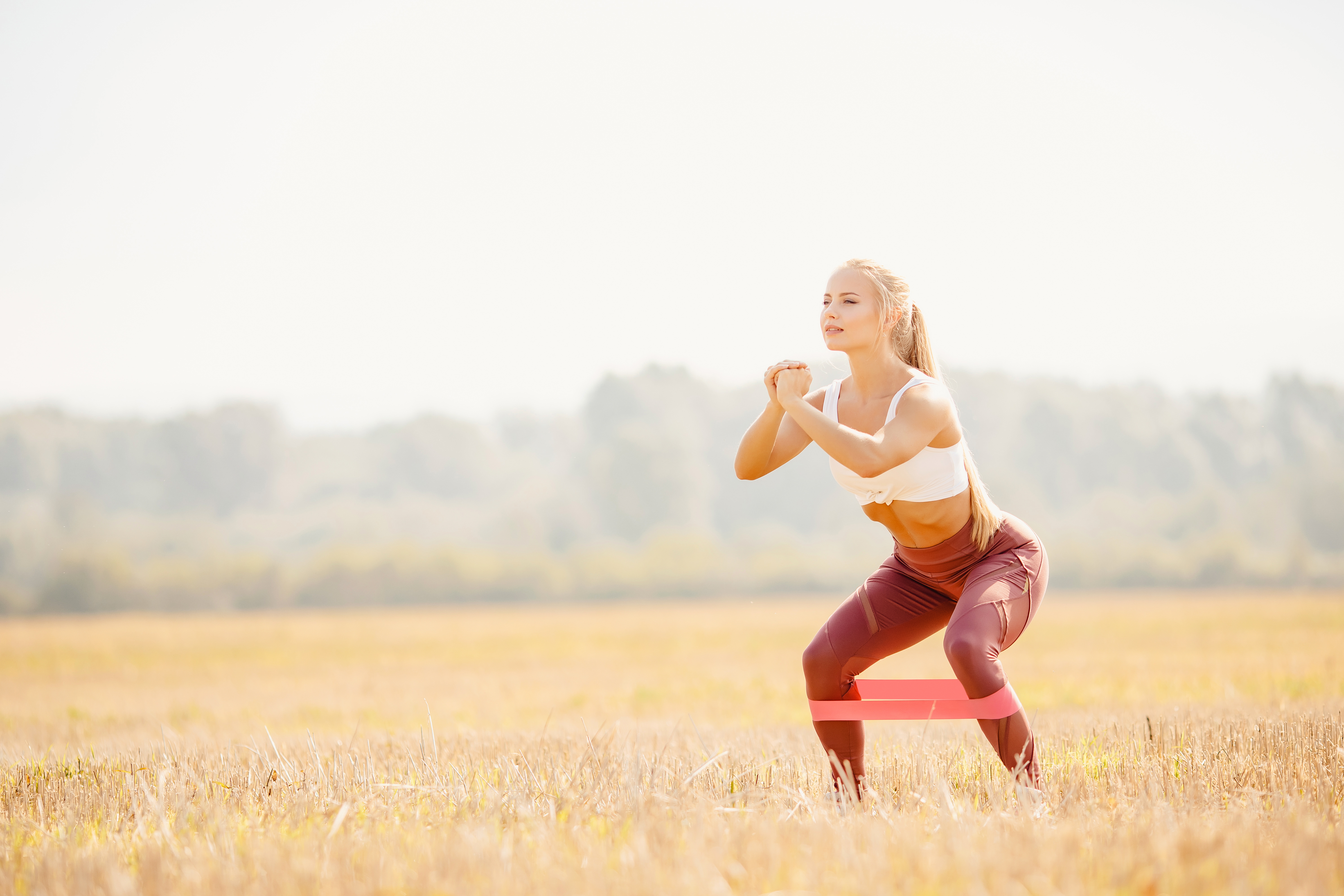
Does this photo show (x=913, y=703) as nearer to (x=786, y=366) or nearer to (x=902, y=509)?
(x=902, y=509)

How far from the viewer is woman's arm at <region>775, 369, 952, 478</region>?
422 centimetres

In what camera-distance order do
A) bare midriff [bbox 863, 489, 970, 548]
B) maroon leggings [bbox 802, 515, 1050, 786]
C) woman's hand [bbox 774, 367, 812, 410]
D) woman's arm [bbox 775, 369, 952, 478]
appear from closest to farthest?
1. woman's arm [bbox 775, 369, 952, 478]
2. maroon leggings [bbox 802, 515, 1050, 786]
3. woman's hand [bbox 774, 367, 812, 410]
4. bare midriff [bbox 863, 489, 970, 548]

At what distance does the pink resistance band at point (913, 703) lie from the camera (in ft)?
14.1

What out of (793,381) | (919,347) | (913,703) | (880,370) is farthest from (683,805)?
(919,347)

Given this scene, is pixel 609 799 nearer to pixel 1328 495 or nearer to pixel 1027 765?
pixel 1027 765

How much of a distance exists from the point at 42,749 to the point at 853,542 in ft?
143

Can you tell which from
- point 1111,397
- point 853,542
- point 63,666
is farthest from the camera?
point 1111,397

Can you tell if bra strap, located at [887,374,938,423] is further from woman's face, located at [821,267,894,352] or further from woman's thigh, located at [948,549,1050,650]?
woman's thigh, located at [948,549,1050,650]

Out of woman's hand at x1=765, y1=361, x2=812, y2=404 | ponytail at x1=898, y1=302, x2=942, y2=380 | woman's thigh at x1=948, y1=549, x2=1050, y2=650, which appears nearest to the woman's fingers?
woman's hand at x1=765, y1=361, x2=812, y2=404

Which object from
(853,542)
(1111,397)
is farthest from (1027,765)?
(1111,397)

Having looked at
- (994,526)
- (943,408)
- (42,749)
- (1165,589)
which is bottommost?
(1165,589)

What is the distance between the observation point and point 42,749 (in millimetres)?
8883

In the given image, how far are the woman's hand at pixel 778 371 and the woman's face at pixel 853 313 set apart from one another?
0.27 meters

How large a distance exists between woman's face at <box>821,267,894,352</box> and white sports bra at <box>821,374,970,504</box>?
298 millimetres
